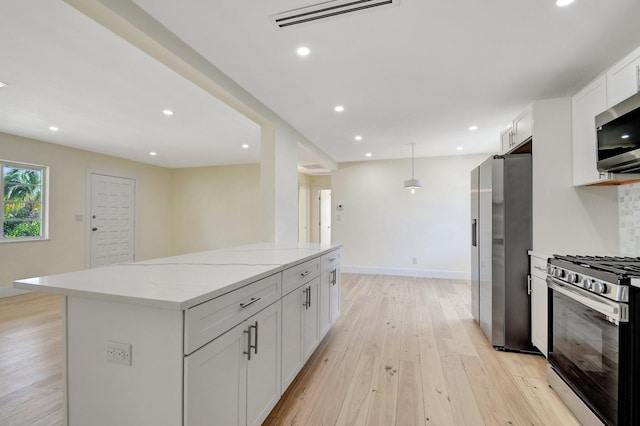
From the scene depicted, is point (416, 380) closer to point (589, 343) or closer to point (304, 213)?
point (589, 343)

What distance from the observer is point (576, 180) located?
245 cm

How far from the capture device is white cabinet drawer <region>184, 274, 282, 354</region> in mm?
1080

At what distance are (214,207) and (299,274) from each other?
18.6 feet

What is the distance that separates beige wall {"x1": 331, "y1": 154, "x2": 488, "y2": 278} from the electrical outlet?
5.43 m

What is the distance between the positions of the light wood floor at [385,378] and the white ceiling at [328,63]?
248cm

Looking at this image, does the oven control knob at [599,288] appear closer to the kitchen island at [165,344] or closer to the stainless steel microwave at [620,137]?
the stainless steel microwave at [620,137]

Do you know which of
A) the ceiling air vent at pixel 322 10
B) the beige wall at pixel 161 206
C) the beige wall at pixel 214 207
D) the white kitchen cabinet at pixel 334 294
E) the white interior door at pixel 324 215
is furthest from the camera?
the white interior door at pixel 324 215

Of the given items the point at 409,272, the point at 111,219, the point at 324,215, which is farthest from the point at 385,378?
the point at 324,215

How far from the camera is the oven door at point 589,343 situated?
56.1 inches

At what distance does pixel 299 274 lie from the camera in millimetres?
2109

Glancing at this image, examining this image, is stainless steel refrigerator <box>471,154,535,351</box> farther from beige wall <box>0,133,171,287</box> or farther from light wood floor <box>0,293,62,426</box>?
beige wall <box>0,133,171,287</box>

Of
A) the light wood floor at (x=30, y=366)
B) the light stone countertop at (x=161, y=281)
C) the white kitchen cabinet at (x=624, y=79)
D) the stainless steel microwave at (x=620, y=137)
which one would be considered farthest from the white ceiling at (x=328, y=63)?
the light wood floor at (x=30, y=366)

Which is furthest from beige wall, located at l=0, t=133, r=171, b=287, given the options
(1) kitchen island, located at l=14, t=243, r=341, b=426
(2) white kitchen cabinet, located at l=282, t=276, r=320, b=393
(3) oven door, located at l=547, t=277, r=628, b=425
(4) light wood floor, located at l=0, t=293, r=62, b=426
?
(3) oven door, located at l=547, t=277, r=628, b=425

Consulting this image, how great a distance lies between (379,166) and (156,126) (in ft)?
13.9
